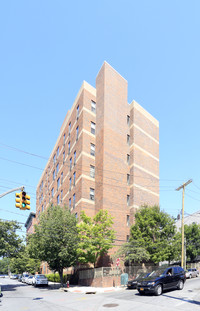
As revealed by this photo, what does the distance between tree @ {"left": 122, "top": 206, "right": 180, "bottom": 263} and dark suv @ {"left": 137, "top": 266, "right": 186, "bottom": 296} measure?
1201cm

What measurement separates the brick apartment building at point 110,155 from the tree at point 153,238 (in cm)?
362

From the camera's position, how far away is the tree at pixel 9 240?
39.8m

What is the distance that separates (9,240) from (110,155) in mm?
18225

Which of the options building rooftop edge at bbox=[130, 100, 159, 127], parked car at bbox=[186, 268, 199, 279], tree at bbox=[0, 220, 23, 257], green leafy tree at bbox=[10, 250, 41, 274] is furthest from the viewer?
green leafy tree at bbox=[10, 250, 41, 274]

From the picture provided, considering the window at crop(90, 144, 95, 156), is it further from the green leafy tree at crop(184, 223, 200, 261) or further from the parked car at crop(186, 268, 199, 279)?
the green leafy tree at crop(184, 223, 200, 261)

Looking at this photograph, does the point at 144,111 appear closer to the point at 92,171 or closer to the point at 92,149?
the point at 92,149

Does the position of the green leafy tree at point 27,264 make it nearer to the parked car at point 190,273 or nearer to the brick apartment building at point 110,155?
the brick apartment building at point 110,155

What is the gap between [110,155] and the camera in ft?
139

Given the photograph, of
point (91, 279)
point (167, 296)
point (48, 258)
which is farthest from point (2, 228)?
point (167, 296)

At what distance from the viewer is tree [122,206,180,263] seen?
34844 millimetres

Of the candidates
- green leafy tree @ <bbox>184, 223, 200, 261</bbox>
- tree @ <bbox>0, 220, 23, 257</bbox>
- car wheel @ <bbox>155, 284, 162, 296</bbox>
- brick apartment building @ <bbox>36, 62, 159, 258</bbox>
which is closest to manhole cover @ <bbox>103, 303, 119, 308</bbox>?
car wheel @ <bbox>155, 284, 162, 296</bbox>

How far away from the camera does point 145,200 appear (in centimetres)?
4600

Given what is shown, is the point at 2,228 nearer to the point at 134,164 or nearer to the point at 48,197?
the point at 134,164

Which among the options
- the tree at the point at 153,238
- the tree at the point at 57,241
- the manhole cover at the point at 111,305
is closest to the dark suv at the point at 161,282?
the manhole cover at the point at 111,305
